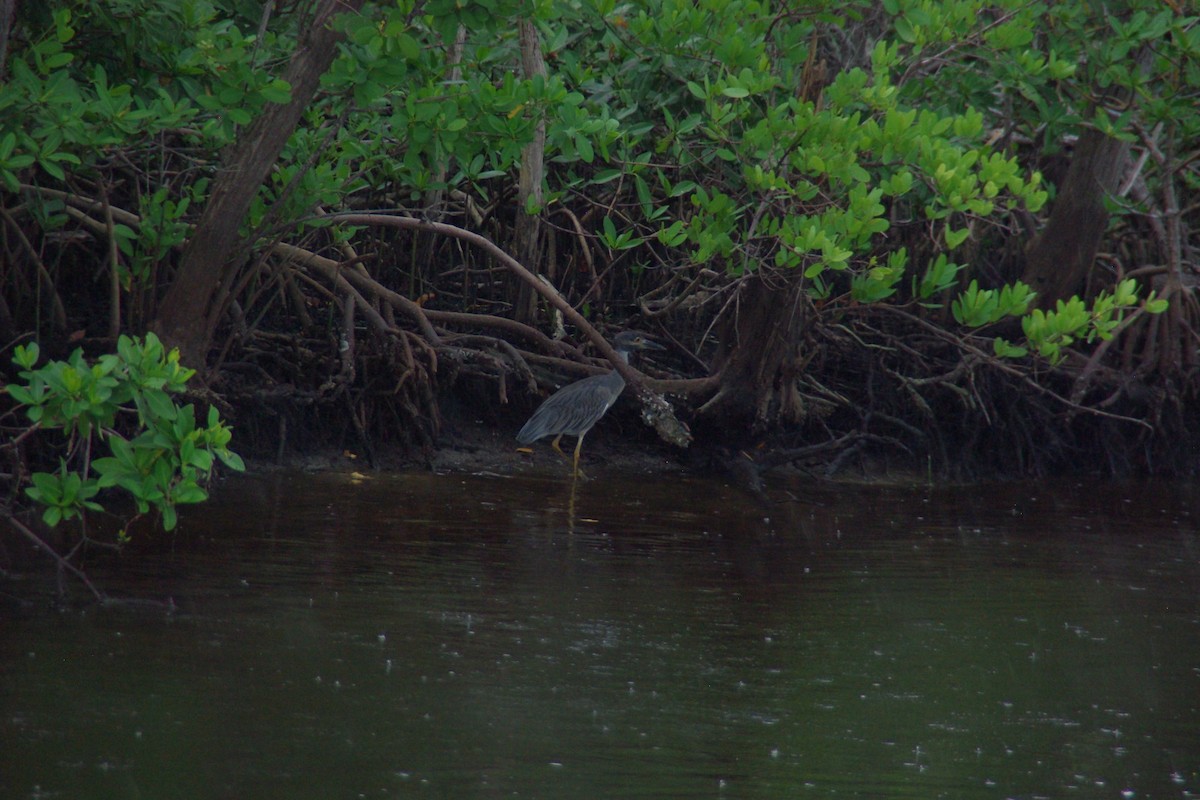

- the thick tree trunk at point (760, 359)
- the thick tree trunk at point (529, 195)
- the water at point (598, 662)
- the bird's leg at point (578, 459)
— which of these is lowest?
the water at point (598, 662)

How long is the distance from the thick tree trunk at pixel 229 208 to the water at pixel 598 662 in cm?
71

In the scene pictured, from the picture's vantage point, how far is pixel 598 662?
3912 millimetres

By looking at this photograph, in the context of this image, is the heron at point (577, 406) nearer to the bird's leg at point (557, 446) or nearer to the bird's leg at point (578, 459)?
the bird's leg at point (578, 459)

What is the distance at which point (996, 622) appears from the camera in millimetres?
4629

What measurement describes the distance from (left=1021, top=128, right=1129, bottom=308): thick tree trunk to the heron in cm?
203

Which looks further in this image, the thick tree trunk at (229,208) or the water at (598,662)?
the thick tree trunk at (229,208)

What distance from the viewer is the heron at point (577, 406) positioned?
7102 mm

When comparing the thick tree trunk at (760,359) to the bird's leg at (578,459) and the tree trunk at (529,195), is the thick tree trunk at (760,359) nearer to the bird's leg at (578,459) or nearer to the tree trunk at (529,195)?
the bird's leg at (578,459)

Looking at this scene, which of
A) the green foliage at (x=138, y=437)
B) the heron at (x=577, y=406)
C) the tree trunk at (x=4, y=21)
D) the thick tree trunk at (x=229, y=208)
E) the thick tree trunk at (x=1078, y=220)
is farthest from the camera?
the thick tree trunk at (x=1078, y=220)

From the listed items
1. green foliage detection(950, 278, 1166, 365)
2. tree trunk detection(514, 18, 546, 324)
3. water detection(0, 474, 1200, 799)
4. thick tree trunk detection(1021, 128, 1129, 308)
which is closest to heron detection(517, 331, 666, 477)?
tree trunk detection(514, 18, 546, 324)

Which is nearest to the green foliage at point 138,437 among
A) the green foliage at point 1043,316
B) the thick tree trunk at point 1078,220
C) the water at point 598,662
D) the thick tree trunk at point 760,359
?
the water at point 598,662

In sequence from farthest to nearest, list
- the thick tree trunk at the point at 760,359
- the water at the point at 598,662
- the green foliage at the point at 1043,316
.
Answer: the thick tree trunk at the point at 760,359, the green foliage at the point at 1043,316, the water at the point at 598,662

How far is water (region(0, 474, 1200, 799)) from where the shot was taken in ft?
10.2

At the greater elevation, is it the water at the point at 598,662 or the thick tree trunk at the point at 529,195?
the thick tree trunk at the point at 529,195
